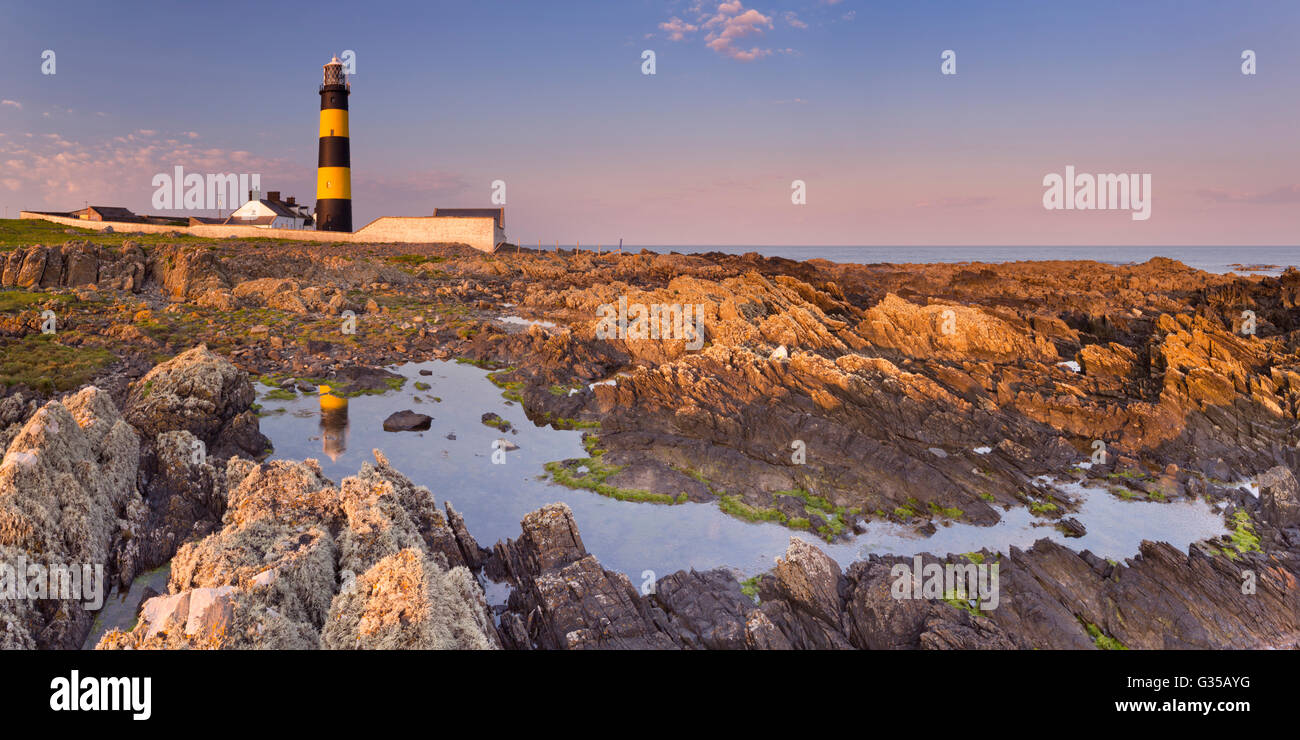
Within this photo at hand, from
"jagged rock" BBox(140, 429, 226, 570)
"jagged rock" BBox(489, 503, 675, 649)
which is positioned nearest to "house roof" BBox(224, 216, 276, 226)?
"jagged rock" BBox(140, 429, 226, 570)

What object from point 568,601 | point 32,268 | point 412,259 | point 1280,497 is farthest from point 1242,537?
point 412,259

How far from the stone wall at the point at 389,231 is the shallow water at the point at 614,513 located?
4917cm

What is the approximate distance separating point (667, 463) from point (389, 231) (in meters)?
57.5

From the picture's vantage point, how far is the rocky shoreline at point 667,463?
8.73 m

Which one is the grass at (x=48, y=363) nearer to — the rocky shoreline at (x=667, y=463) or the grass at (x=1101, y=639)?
the rocky shoreline at (x=667, y=463)

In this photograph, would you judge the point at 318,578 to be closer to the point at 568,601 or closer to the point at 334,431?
the point at 568,601

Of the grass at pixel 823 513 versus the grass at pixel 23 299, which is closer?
the grass at pixel 823 513

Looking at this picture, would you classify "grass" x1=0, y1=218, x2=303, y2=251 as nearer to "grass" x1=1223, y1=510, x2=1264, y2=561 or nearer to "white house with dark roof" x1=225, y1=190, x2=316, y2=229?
"white house with dark roof" x1=225, y1=190, x2=316, y2=229

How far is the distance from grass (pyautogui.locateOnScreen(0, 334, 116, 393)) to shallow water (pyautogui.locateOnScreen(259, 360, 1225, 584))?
5.09 meters

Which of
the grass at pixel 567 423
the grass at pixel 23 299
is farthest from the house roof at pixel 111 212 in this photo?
the grass at pixel 567 423
